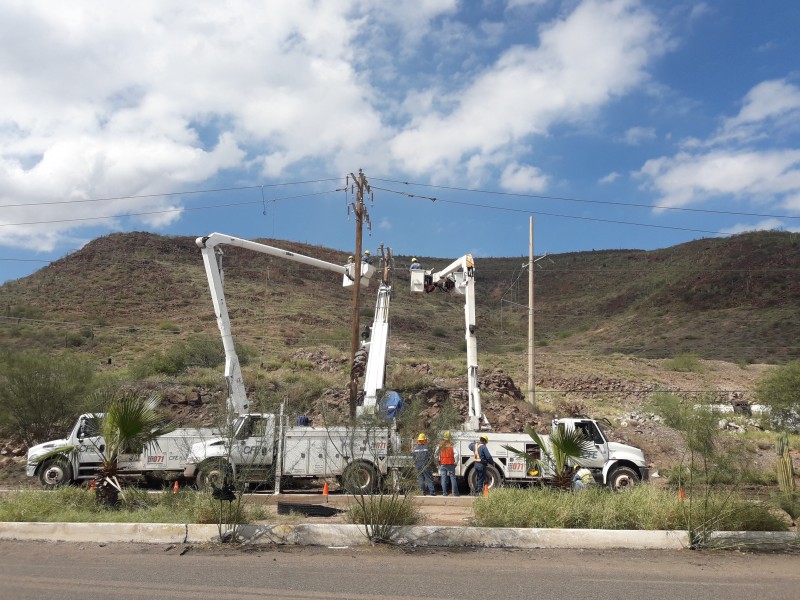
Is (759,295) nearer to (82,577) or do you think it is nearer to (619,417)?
(619,417)

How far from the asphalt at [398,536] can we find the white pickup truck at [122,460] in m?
6.39

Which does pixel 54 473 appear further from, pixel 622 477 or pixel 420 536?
pixel 622 477

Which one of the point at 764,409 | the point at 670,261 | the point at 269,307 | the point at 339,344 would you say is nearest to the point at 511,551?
the point at 764,409

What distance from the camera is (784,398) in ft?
93.9

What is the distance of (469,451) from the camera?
17.3 m

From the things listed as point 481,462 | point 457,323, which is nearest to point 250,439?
point 481,462

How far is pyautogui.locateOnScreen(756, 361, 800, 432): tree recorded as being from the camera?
28.5 m

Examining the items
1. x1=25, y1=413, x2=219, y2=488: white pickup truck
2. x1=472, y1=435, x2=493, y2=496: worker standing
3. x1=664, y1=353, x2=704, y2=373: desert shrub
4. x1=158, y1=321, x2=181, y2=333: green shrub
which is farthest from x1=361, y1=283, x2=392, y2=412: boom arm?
x1=158, y1=321, x2=181, y2=333: green shrub

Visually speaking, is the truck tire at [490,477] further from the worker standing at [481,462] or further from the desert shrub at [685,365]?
the desert shrub at [685,365]

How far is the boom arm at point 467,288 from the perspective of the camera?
845 inches

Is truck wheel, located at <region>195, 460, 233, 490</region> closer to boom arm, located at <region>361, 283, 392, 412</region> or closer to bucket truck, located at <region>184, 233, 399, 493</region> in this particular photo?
bucket truck, located at <region>184, 233, 399, 493</region>

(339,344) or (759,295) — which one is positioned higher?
(759,295)

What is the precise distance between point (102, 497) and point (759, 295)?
7988cm

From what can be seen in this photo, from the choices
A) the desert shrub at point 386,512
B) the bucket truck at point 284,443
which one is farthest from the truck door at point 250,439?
the desert shrub at point 386,512
